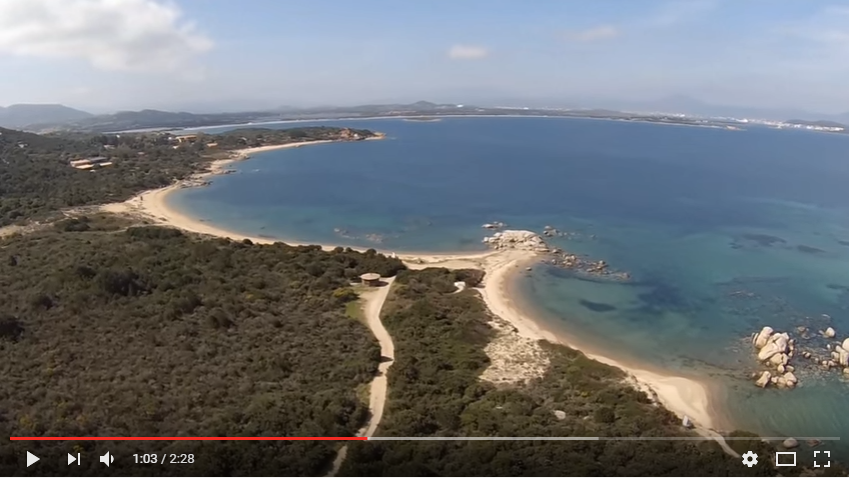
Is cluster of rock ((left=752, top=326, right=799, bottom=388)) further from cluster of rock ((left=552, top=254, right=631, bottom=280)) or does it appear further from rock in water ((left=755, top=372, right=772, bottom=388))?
cluster of rock ((left=552, top=254, right=631, bottom=280))

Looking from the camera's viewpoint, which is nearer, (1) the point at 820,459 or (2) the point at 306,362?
(1) the point at 820,459

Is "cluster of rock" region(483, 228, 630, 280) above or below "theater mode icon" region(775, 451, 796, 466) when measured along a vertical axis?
above

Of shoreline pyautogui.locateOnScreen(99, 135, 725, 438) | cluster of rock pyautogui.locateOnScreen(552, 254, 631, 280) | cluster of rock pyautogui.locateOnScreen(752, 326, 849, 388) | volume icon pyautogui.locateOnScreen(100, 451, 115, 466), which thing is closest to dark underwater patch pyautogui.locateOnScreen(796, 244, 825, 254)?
cluster of rock pyautogui.locateOnScreen(552, 254, 631, 280)

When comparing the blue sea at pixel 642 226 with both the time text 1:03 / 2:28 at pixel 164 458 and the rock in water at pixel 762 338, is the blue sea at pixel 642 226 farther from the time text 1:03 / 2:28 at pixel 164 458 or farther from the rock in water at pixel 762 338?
the time text 1:03 / 2:28 at pixel 164 458

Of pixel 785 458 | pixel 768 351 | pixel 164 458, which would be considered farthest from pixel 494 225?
pixel 164 458

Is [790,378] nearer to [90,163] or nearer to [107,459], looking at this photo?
[107,459]
